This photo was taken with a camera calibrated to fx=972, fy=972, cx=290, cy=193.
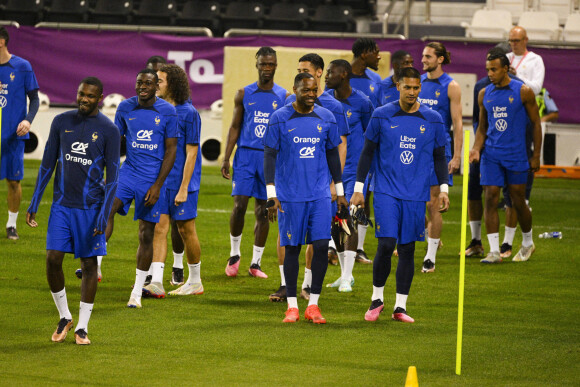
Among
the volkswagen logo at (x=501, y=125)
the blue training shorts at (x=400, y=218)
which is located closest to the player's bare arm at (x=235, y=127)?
the blue training shorts at (x=400, y=218)

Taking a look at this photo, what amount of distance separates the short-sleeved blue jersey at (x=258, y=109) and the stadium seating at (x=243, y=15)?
13298 mm

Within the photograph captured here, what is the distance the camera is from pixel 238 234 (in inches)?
407

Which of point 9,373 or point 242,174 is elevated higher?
point 242,174

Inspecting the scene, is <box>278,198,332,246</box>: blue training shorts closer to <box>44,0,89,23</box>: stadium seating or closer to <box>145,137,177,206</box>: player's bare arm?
<box>145,137,177,206</box>: player's bare arm

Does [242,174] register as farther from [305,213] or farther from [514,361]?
[514,361]

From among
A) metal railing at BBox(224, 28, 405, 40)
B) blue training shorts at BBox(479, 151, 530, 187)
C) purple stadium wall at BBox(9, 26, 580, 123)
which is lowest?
blue training shorts at BBox(479, 151, 530, 187)

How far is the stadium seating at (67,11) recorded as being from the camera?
2361 cm

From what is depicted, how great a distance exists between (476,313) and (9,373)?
167 inches

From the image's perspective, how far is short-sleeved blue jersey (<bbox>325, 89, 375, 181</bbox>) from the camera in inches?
385

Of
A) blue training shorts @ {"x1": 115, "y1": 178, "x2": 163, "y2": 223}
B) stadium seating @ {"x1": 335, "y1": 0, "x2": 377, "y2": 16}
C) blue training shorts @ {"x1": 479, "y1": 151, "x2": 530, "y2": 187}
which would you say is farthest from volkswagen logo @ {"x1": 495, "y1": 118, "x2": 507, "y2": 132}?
stadium seating @ {"x1": 335, "y1": 0, "x2": 377, "y2": 16}

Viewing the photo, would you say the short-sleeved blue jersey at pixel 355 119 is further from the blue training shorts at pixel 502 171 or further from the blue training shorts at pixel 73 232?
the blue training shorts at pixel 73 232

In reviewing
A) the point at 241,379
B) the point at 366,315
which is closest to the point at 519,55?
the point at 366,315

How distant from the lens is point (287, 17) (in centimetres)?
2348

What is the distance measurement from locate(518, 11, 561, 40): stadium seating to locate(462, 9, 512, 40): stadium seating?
369 millimetres
